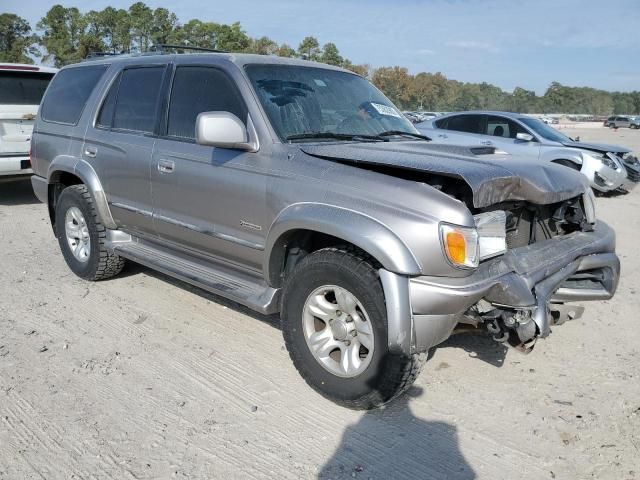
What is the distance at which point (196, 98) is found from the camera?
3973 millimetres

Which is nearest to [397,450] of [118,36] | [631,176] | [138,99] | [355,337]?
[355,337]

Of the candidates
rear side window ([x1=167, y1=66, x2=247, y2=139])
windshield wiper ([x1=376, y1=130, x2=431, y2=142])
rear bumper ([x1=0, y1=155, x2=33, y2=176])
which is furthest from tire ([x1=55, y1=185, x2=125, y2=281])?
rear bumper ([x1=0, y1=155, x2=33, y2=176])

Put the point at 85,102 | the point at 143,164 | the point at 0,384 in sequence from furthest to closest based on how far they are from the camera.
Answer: the point at 85,102
the point at 143,164
the point at 0,384

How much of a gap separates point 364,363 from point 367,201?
0.88m

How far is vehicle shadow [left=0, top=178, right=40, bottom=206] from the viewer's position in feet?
29.5

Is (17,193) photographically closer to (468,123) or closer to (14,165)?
(14,165)

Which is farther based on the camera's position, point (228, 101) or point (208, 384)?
point (228, 101)

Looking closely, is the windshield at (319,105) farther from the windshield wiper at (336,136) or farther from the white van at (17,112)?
the white van at (17,112)

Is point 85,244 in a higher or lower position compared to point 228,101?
lower

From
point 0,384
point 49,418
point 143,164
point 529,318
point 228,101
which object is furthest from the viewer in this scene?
point 143,164

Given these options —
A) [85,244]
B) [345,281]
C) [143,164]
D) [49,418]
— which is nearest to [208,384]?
[49,418]

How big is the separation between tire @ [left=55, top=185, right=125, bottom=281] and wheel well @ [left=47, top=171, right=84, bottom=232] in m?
0.18

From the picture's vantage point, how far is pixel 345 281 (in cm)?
294

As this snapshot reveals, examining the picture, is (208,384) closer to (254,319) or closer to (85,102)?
(254,319)
